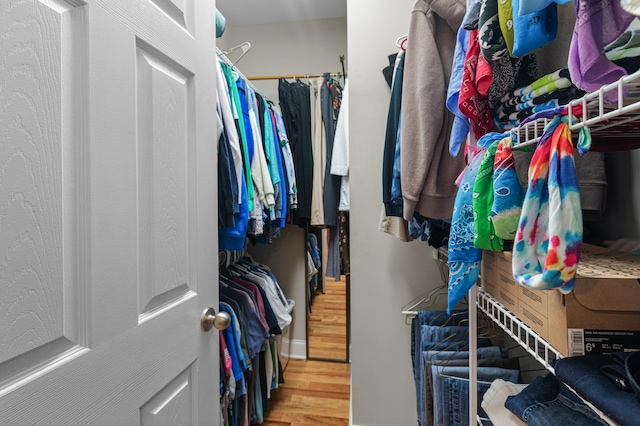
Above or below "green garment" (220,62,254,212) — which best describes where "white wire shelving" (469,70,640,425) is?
below

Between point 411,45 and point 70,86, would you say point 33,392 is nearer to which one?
point 70,86

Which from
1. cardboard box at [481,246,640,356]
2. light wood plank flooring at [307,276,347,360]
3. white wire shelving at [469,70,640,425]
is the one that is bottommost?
light wood plank flooring at [307,276,347,360]

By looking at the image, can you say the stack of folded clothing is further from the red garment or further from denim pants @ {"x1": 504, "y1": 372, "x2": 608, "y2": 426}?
denim pants @ {"x1": 504, "y1": 372, "x2": 608, "y2": 426}

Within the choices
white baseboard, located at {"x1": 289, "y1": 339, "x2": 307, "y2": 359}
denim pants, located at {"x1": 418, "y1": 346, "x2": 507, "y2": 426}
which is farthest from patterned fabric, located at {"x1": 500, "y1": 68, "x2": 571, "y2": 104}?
white baseboard, located at {"x1": 289, "y1": 339, "x2": 307, "y2": 359}

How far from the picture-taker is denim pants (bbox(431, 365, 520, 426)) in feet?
3.01

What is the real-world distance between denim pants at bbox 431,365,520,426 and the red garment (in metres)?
0.72

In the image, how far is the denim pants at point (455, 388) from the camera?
0.92m

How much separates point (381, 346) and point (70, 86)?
151 centimetres

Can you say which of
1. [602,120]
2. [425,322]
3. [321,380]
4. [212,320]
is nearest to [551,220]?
[602,120]

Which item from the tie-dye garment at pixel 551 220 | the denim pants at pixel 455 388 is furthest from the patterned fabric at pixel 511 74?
the denim pants at pixel 455 388

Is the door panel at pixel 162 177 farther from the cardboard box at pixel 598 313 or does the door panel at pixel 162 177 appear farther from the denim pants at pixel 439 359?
the denim pants at pixel 439 359

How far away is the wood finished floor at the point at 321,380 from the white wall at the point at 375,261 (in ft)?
1.02

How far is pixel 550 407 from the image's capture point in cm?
58

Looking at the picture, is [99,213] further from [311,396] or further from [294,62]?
[294,62]
